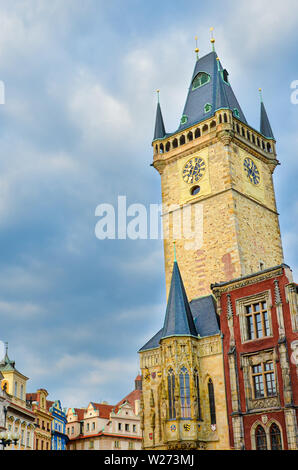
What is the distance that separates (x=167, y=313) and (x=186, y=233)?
10.2m

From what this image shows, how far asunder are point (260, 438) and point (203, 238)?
18.2 m

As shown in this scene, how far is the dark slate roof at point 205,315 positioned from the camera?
141ft

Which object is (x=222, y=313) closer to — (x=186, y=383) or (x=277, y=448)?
(x=186, y=383)

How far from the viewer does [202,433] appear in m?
39.8

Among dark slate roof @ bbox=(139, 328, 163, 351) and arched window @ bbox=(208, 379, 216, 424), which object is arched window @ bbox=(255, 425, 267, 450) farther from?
dark slate roof @ bbox=(139, 328, 163, 351)

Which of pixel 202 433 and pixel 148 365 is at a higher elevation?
pixel 148 365

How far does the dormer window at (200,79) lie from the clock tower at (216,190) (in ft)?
0.85

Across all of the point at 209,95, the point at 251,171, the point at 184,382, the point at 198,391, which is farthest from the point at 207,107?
the point at 198,391

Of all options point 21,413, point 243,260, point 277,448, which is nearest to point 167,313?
point 243,260

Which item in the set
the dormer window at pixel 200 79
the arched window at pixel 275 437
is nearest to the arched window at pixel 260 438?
the arched window at pixel 275 437

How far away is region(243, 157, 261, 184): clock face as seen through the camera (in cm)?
5422

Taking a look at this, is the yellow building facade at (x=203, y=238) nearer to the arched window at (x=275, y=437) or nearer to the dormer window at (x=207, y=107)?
the dormer window at (x=207, y=107)

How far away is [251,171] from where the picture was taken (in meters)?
54.9
